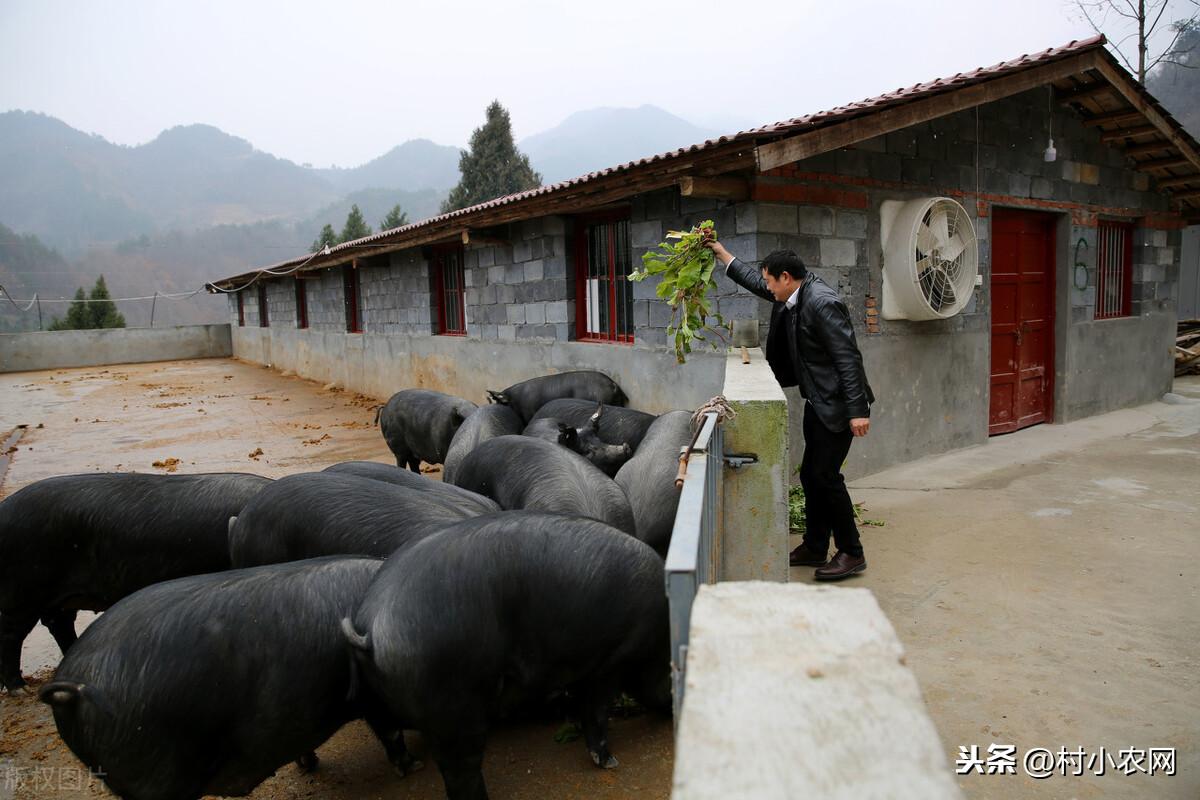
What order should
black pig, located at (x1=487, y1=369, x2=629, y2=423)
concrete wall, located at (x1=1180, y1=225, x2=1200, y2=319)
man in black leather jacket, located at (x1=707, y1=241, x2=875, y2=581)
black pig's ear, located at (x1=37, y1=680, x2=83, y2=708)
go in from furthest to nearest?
1. concrete wall, located at (x1=1180, y1=225, x2=1200, y2=319)
2. black pig, located at (x1=487, y1=369, x2=629, y2=423)
3. man in black leather jacket, located at (x1=707, y1=241, x2=875, y2=581)
4. black pig's ear, located at (x1=37, y1=680, x2=83, y2=708)

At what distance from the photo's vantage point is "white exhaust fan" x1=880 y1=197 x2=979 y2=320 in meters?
6.57

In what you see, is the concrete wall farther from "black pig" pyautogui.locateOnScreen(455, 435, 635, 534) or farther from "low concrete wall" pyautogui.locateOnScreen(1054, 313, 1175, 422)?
"black pig" pyautogui.locateOnScreen(455, 435, 635, 534)

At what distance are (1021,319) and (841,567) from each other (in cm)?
552

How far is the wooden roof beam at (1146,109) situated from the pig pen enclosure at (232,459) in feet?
25.6

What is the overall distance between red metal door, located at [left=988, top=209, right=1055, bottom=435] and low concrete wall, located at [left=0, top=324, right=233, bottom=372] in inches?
995

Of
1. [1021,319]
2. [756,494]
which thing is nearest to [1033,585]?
[756,494]

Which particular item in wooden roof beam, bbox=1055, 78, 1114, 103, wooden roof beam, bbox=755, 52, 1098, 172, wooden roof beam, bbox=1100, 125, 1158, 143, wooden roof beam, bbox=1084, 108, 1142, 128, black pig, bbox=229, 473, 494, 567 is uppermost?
wooden roof beam, bbox=1055, 78, 1114, 103

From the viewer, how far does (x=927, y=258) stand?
6668mm

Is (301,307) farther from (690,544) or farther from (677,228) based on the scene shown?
(690,544)

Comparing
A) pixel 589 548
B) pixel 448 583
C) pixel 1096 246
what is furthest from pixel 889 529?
pixel 1096 246

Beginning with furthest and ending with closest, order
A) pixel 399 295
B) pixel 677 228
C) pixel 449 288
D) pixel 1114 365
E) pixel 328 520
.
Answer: pixel 399 295 < pixel 449 288 < pixel 1114 365 < pixel 677 228 < pixel 328 520

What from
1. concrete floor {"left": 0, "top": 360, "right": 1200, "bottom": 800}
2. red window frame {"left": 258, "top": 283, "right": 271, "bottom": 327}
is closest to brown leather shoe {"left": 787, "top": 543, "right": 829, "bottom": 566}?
concrete floor {"left": 0, "top": 360, "right": 1200, "bottom": 800}

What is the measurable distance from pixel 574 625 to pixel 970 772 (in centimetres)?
146

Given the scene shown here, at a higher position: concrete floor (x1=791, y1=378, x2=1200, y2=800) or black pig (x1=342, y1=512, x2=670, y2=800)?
black pig (x1=342, y1=512, x2=670, y2=800)
